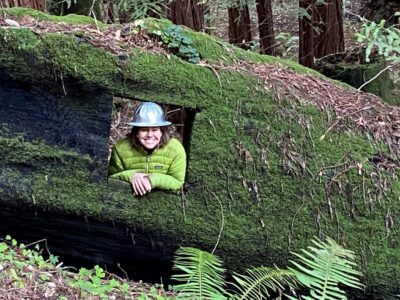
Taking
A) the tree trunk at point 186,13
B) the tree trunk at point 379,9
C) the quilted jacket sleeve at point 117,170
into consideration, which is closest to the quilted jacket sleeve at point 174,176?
the quilted jacket sleeve at point 117,170

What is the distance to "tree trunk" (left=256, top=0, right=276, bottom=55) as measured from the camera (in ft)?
38.9

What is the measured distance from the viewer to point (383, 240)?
5820 mm

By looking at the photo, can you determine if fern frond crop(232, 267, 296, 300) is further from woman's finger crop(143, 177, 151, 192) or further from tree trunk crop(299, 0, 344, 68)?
tree trunk crop(299, 0, 344, 68)

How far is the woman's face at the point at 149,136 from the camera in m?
5.35

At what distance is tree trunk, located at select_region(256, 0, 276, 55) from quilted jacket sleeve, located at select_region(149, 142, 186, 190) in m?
6.95

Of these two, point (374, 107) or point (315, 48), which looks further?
point (315, 48)

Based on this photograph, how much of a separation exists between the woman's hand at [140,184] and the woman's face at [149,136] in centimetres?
30

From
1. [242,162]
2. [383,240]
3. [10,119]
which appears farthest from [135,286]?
[383,240]

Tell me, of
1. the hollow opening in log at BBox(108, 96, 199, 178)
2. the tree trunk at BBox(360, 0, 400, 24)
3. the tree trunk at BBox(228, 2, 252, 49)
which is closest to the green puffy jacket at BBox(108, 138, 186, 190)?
the hollow opening in log at BBox(108, 96, 199, 178)

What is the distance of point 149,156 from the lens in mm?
5477

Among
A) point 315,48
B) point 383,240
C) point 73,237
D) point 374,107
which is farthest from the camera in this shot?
point 315,48

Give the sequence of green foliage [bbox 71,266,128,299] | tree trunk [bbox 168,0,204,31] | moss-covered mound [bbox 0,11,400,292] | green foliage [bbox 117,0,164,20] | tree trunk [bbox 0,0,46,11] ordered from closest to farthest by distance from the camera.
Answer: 1. green foliage [bbox 71,266,128,299]
2. moss-covered mound [bbox 0,11,400,292]
3. tree trunk [bbox 0,0,46,11]
4. green foliage [bbox 117,0,164,20]
5. tree trunk [bbox 168,0,204,31]

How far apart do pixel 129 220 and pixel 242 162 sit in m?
1.29

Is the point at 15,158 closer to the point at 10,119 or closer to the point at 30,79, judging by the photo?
the point at 10,119
